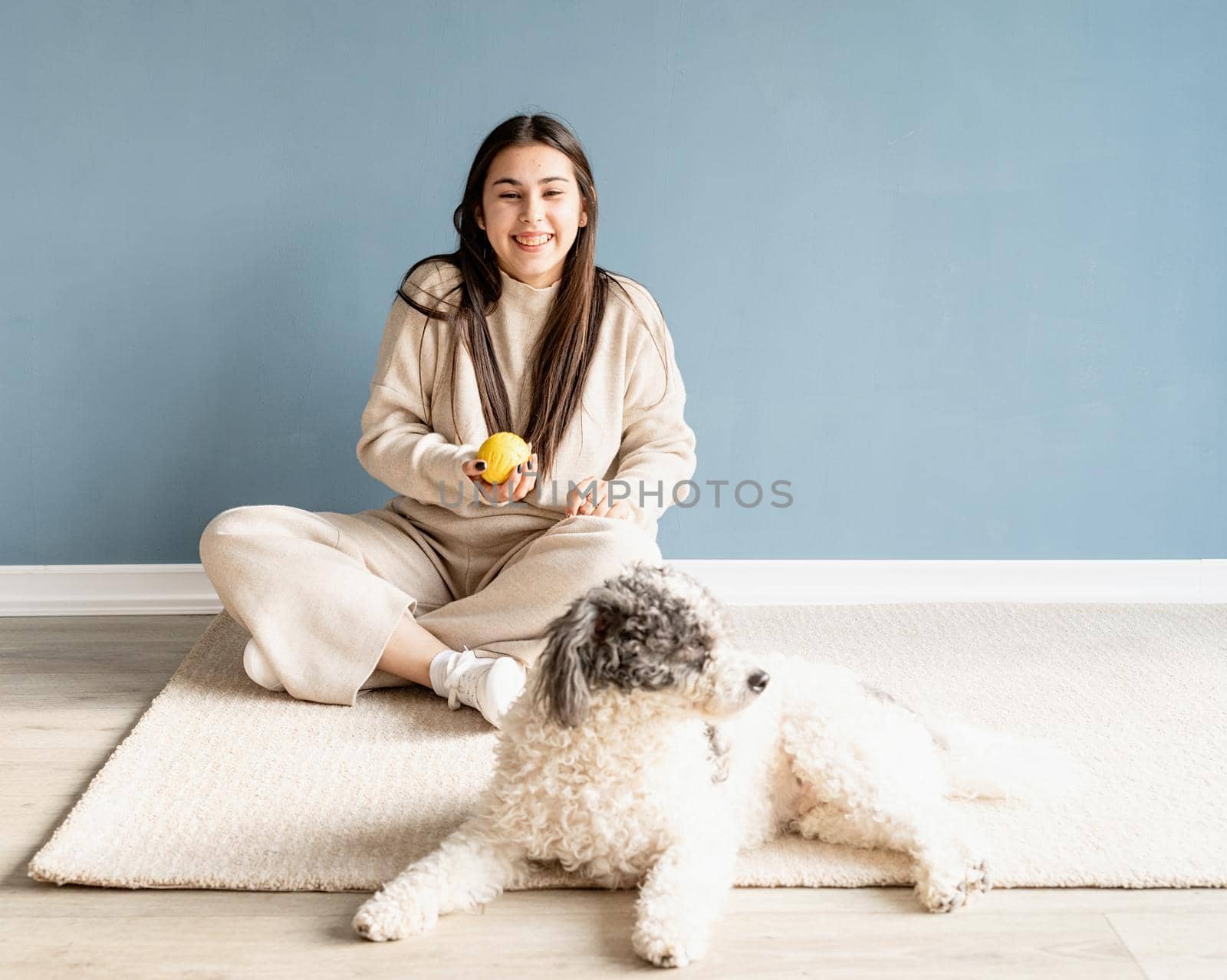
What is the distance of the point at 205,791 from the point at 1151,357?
2.33 meters

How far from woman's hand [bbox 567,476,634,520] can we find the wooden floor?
2.96 ft

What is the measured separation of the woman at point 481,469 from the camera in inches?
87.9

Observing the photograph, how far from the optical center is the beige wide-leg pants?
2217 millimetres

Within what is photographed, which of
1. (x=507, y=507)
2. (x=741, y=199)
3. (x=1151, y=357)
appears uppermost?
(x=741, y=199)

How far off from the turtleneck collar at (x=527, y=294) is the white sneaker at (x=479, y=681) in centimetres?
74

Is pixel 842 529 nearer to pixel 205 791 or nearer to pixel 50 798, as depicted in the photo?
pixel 205 791

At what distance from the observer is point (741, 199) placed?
8.94 feet

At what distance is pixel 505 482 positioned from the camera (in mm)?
2273

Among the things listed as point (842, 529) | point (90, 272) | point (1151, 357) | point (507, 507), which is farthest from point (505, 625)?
point (1151, 357)

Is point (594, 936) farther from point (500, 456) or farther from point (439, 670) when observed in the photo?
point (500, 456)

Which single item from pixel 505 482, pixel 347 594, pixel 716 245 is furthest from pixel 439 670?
pixel 716 245

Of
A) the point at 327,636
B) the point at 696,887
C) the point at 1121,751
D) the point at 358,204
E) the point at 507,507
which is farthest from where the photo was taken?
the point at 358,204

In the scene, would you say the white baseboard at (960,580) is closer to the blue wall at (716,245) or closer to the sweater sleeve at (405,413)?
the blue wall at (716,245)

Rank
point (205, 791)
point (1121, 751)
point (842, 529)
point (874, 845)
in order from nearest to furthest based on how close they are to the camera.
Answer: point (874, 845)
point (205, 791)
point (1121, 751)
point (842, 529)
